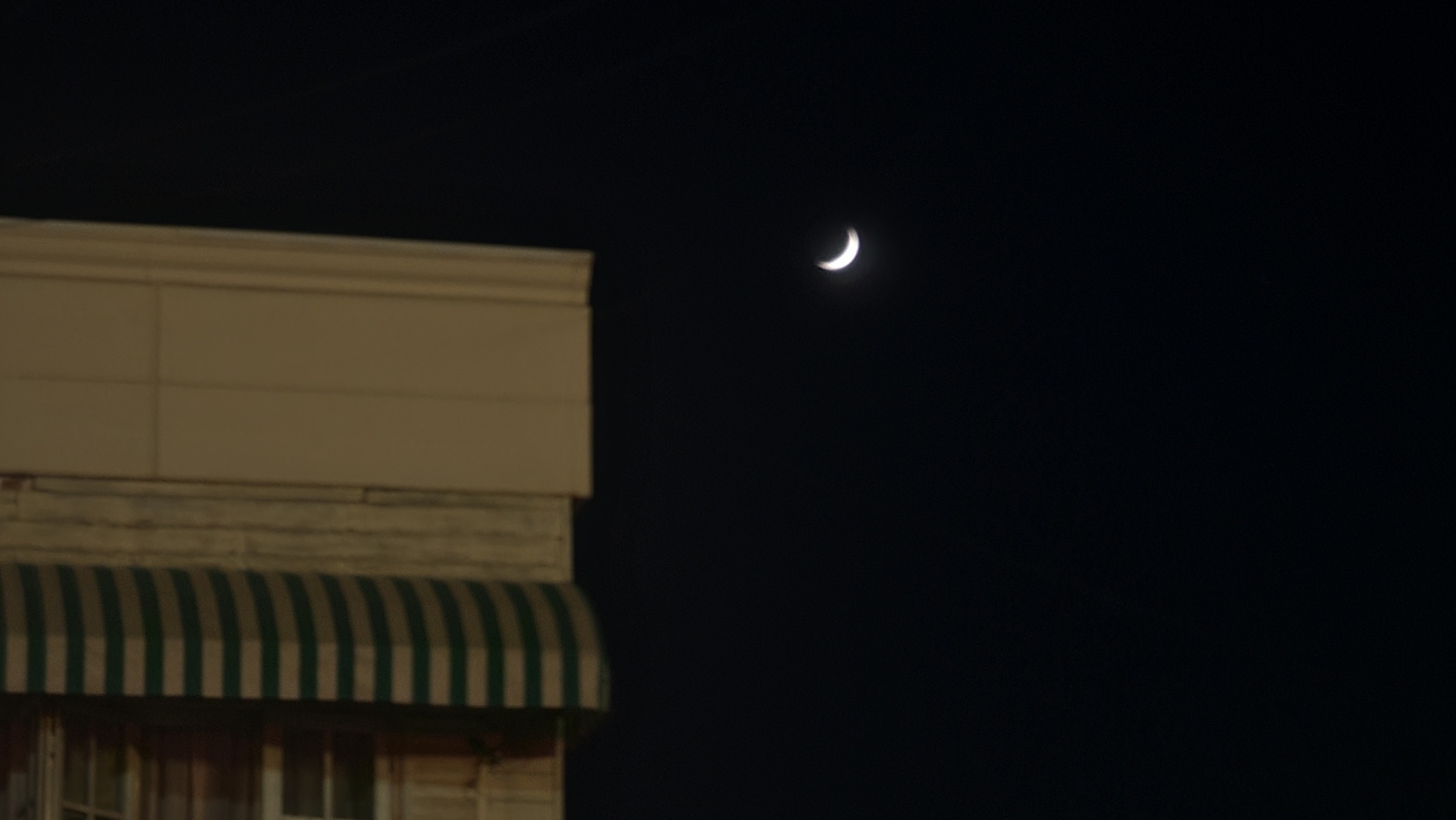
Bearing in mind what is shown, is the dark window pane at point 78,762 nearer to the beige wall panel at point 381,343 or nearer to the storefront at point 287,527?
the storefront at point 287,527

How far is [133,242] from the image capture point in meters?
12.3

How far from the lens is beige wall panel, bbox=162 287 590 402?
12.4 meters

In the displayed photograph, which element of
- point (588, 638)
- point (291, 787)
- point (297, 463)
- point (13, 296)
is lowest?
point (291, 787)

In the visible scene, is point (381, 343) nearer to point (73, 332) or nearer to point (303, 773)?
point (73, 332)

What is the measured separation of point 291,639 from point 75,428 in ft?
5.53

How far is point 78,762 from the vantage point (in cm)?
1166

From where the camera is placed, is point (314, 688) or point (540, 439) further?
point (540, 439)

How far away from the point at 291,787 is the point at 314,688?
0.63 metres

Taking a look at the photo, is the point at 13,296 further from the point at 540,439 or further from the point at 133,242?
the point at 540,439

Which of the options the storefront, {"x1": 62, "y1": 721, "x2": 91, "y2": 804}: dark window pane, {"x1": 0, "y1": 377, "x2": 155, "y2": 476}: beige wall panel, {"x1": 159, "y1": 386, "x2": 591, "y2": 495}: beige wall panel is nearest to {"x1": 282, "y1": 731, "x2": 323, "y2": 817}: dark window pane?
the storefront

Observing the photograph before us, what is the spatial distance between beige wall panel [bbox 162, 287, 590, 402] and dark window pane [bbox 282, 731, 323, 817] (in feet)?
6.03

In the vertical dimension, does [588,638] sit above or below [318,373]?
below

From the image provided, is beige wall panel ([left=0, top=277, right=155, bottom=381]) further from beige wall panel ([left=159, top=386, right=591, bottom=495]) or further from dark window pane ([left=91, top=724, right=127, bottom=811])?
dark window pane ([left=91, top=724, right=127, bottom=811])

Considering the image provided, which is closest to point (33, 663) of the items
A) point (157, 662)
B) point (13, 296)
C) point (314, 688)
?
point (157, 662)
